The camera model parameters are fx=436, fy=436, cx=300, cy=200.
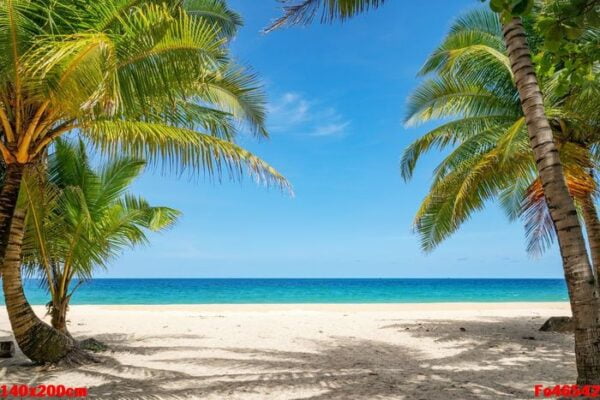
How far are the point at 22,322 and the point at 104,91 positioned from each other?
3497mm

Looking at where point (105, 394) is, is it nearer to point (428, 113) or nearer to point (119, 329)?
point (119, 329)

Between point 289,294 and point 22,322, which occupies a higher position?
point 22,322

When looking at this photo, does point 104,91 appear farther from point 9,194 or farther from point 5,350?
point 5,350

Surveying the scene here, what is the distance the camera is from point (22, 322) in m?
5.74

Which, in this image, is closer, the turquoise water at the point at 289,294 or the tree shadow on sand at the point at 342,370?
the tree shadow on sand at the point at 342,370

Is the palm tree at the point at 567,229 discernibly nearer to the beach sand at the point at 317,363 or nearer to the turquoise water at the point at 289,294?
the beach sand at the point at 317,363

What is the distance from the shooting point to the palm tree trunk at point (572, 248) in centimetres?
380

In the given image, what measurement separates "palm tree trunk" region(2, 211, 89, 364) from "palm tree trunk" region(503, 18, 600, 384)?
605 centimetres

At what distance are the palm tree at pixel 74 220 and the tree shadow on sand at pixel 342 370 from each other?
144 cm

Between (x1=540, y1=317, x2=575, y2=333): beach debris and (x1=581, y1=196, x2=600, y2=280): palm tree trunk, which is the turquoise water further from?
(x1=581, y1=196, x2=600, y2=280): palm tree trunk

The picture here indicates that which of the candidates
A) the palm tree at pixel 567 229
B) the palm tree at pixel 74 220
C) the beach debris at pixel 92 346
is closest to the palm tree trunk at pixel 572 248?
the palm tree at pixel 567 229

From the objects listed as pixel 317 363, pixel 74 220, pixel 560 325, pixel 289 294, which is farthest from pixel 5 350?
pixel 289 294

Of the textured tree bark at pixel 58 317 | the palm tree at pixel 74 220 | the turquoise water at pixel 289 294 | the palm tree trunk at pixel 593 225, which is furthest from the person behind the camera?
the turquoise water at pixel 289 294

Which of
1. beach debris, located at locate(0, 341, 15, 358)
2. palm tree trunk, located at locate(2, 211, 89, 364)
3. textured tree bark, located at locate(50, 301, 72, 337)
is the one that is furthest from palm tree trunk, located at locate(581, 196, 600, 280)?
beach debris, located at locate(0, 341, 15, 358)
